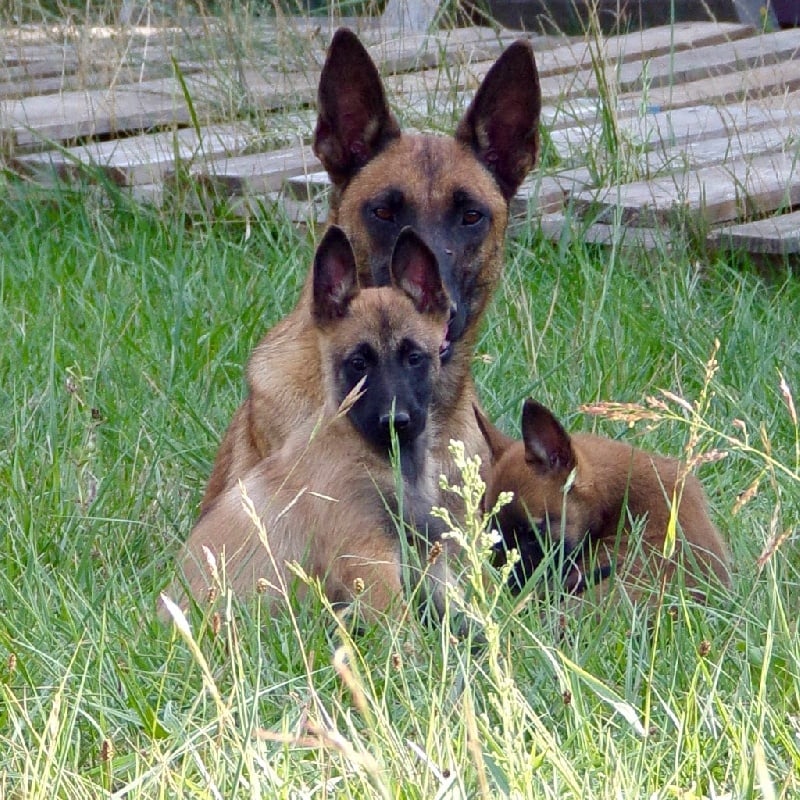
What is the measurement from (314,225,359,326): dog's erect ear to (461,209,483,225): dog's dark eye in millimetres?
664

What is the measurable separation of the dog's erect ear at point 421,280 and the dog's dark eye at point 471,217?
1.80 feet

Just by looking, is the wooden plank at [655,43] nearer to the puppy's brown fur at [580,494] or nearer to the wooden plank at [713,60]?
the wooden plank at [713,60]

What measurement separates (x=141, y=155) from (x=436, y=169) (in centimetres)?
338

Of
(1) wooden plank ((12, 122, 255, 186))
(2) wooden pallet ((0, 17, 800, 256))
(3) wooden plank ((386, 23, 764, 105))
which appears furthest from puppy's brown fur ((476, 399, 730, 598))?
(1) wooden plank ((12, 122, 255, 186))

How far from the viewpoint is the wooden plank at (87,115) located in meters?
7.70

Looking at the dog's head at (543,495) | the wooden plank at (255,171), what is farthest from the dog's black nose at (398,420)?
the wooden plank at (255,171)

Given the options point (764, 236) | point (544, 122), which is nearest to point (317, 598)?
point (764, 236)

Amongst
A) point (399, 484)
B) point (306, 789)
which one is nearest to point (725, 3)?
point (399, 484)

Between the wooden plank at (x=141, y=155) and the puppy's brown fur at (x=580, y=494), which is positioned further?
the wooden plank at (x=141, y=155)

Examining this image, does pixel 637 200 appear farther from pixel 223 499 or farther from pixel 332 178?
pixel 223 499

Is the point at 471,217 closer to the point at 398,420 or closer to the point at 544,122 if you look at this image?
the point at 398,420

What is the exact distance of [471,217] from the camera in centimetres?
435

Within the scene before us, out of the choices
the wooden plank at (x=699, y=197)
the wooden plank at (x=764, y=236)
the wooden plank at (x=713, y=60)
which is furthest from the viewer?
the wooden plank at (x=713, y=60)

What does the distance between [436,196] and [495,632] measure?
103 inches
